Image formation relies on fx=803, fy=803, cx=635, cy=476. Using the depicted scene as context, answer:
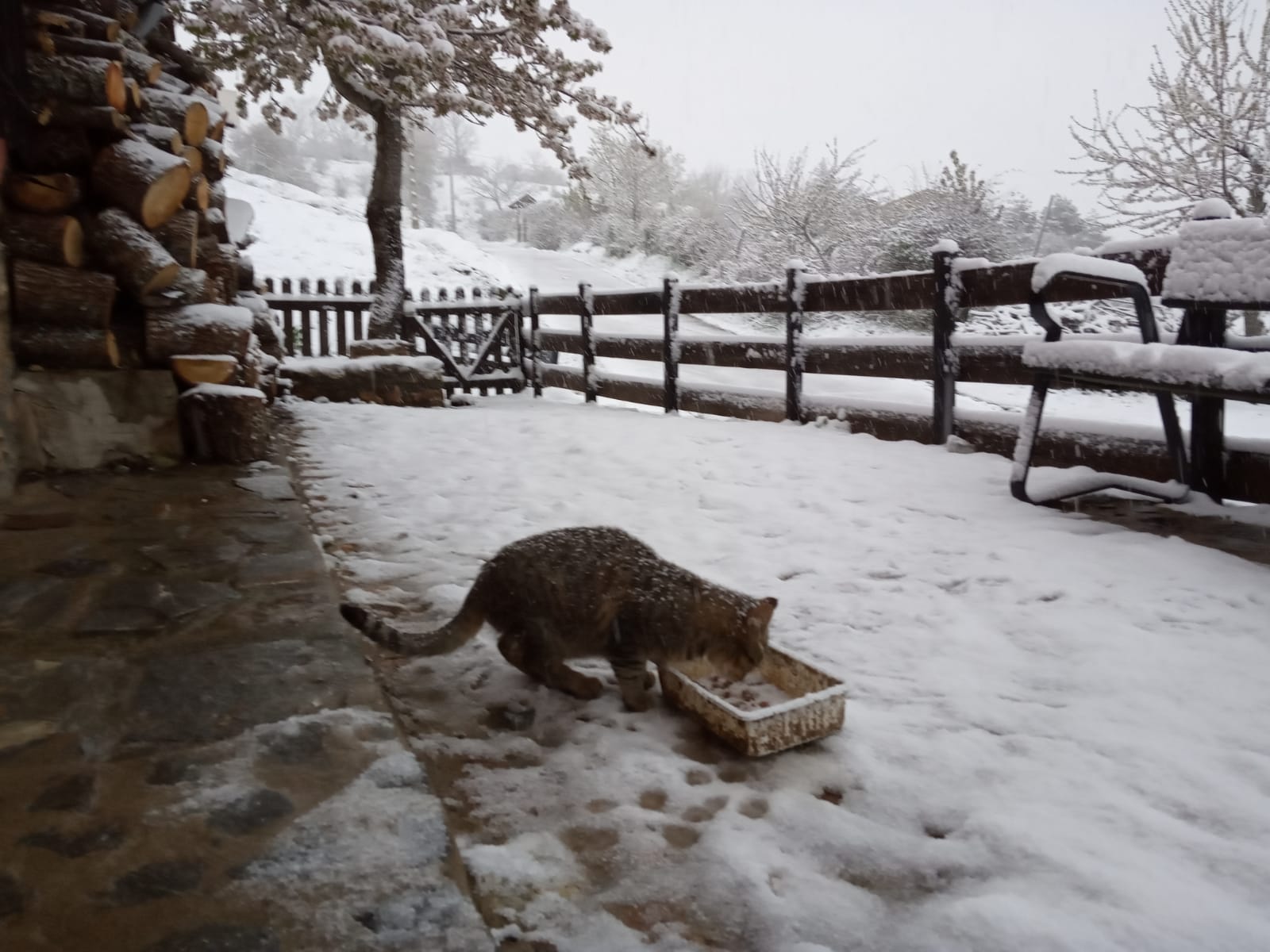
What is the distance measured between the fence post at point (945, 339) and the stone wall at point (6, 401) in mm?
4791

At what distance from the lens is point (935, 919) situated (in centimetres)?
128

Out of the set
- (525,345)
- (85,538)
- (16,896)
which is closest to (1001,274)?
(85,538)

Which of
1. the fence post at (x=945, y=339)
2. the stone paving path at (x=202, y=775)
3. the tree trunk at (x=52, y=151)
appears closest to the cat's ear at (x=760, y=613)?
the stone paving path at (x=202, y=775)

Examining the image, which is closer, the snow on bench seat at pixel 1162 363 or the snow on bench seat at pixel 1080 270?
the snow on bench seat at pixel 1162 363

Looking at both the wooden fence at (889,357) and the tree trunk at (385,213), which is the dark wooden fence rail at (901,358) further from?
the tree trunk at (385,213)

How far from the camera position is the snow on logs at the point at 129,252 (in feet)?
12.6

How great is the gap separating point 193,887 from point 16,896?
234 millimetres

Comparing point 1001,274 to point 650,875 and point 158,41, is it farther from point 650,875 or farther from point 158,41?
point 158,41

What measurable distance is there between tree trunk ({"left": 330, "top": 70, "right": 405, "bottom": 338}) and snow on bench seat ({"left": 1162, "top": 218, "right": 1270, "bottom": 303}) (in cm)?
842

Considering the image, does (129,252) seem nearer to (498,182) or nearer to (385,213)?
(385,213)

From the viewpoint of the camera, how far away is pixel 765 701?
2.12m

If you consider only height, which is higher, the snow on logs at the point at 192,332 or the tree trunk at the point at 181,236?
the tree trunk at the point at 181,236

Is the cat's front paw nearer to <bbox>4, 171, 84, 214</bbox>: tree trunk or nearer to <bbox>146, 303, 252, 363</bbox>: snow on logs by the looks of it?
<bbox>146, 303, 252, 363</bbox>: snow on logs

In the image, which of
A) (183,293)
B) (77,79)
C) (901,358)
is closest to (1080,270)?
(901,358)
